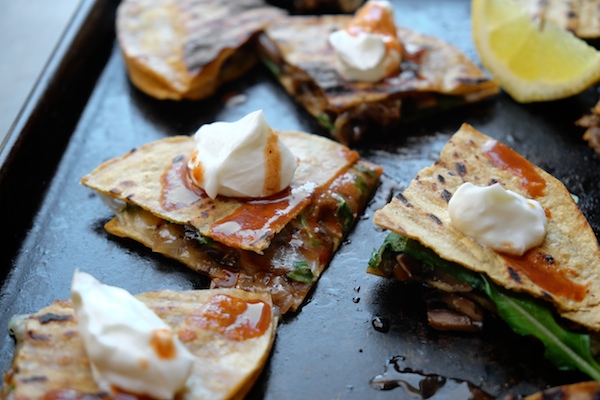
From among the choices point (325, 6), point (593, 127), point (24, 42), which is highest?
point (325, 6)

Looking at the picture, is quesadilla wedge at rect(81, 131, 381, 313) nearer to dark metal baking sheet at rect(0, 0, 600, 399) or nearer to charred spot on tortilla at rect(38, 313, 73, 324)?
dark metal baking sheet at rect(0, 0, 600, 399)

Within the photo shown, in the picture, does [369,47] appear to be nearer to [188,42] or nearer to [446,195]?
[188,42]

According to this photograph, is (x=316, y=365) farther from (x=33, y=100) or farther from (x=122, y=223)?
(x=33, y=100)

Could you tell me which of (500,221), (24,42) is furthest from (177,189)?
(24,42)

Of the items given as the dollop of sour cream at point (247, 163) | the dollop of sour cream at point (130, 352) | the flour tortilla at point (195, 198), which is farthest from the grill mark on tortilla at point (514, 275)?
the dollop of sour cream at point (130, 352)

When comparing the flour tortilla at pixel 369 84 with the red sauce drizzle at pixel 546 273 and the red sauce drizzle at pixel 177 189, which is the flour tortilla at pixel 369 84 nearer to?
the red sauce drizzle at pixel 177 189

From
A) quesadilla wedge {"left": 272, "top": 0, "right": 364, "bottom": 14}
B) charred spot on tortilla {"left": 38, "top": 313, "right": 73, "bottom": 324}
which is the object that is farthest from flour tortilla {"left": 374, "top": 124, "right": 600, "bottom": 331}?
quesadilla wedge {"left": 272, "top": 0, "right": 364, "bottom": 14}

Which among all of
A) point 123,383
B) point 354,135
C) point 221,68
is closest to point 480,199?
point 354,135
